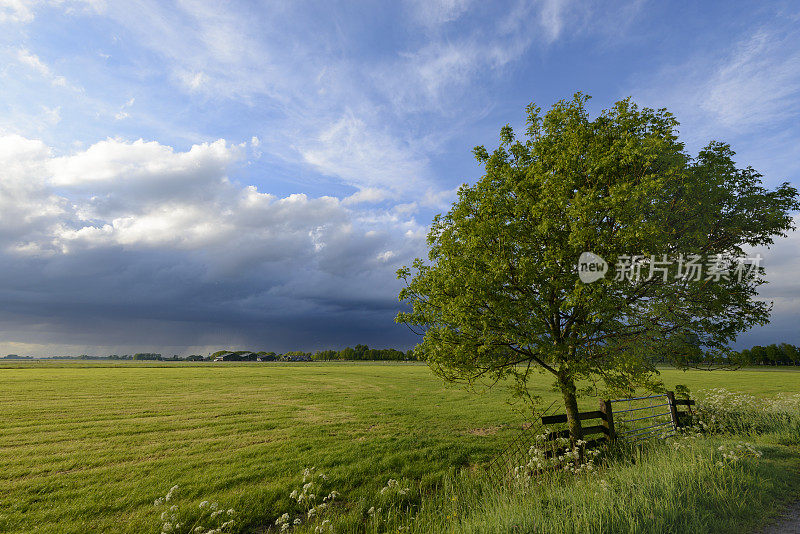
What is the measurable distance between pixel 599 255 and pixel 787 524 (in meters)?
7.66

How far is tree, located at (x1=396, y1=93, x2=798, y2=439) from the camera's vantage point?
1129cm

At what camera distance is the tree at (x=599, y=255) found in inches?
444

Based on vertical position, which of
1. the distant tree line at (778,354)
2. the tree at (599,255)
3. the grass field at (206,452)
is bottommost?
the distant tree line at (778,354)

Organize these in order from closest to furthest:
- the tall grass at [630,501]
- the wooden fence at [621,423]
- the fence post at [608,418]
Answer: the tall grass at [630,501]
the wooden fence at [621,423]
the fence post at [608,418]

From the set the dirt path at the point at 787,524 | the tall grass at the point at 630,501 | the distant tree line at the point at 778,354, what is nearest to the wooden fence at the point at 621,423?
the tall grass at the point at 630,501

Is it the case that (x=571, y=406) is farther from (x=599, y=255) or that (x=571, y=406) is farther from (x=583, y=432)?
(x=599, y=255)

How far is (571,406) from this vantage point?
45.0 feet

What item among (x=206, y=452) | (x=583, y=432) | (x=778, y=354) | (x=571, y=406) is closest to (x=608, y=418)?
(x=583, y=432)

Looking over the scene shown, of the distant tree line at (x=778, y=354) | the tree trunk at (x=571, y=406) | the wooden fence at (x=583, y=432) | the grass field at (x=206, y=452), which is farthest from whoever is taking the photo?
the distant tree line at (x=778, y=354)

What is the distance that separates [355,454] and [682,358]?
14.0 meters

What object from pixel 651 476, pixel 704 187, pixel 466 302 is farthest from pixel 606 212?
pixel 651 476

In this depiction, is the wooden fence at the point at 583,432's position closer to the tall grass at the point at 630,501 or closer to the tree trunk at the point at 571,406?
the tree trunk at the point at 571,406

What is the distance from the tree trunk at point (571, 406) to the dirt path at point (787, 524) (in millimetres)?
5631

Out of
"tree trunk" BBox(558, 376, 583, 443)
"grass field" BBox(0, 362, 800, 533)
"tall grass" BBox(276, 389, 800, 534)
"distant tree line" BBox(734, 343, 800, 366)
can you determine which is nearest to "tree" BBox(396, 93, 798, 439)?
"tree trunk" BBox(558, 376, 583, 443)
